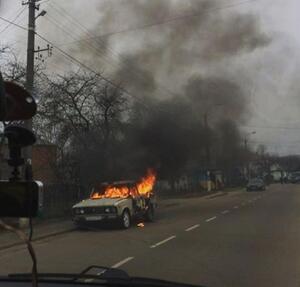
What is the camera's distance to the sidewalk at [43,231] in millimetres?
15789

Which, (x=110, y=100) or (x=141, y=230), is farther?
(x=110, y=100)

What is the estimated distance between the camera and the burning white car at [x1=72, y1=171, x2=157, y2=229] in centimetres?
2000

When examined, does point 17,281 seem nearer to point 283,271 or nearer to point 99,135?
point 283,271

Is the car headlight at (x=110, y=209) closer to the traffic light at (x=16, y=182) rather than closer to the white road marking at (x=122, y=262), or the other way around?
the white road marking at (x=122, y=262)

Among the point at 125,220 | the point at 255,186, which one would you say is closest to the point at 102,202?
the point at 125,220

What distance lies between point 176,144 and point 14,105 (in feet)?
93.1

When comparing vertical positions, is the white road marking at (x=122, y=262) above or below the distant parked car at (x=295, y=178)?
below

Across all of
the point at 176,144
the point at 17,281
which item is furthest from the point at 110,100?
the point at 17,281

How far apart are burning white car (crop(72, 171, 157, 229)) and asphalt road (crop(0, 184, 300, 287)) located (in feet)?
1.98

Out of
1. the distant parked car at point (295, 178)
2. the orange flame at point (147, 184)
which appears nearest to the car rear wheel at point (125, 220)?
the orange flame at point (147, 184)

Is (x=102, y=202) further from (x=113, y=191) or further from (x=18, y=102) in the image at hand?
(x=18, y=102)

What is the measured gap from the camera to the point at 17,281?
326 cm

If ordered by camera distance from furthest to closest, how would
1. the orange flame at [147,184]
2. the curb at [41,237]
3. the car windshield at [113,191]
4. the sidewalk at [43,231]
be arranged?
the orange flame at [147,184]
the car windshield at [113,191]
the sidewalk at [43,231]
the curb at [41,237]

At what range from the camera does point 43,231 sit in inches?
773
